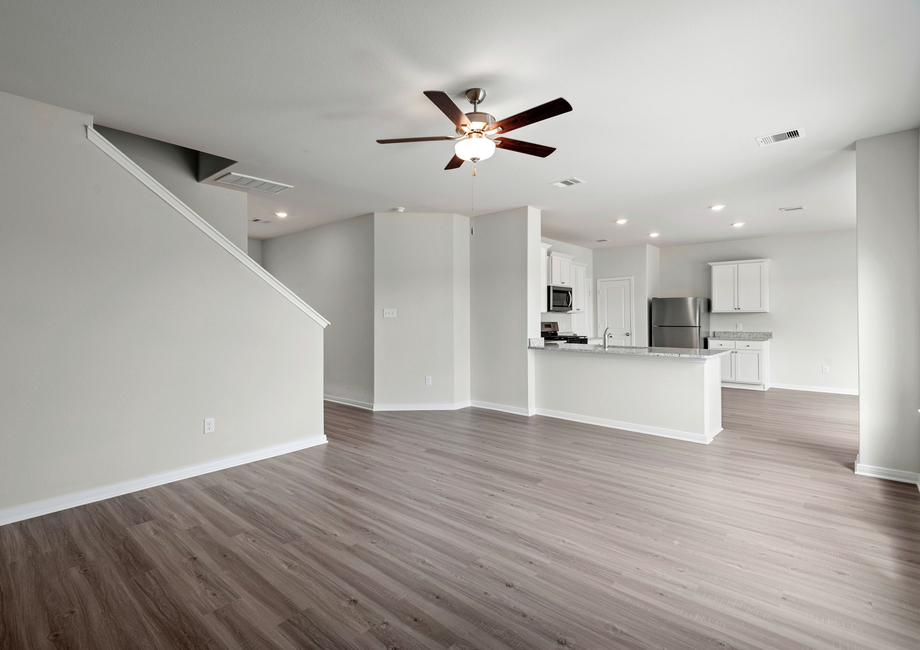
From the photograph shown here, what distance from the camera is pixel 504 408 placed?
6.10 metres

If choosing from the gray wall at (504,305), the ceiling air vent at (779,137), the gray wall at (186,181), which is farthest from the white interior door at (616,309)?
the gray wall at (186,181)

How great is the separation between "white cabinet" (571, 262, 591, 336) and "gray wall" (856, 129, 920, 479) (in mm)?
4679

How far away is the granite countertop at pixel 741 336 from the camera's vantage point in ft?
25.7

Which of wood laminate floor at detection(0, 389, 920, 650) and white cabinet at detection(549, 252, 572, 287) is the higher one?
white cabinet at detection(549, 252, 572, 287)

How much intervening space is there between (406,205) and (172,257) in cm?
283

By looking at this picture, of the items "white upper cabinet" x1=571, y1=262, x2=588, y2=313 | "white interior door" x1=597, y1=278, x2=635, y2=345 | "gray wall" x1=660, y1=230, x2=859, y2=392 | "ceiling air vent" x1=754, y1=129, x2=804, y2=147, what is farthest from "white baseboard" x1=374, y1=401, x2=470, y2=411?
"gray wall" x1=660, y1=230, x2=859, y2=392

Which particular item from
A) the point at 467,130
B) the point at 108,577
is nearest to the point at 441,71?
the point at 467,130

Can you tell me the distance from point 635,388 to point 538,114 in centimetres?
346

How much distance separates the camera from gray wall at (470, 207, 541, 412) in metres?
5.87

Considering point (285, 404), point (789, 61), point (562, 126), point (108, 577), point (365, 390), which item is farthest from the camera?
point (365, 390)

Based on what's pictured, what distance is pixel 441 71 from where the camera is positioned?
8.71 feet

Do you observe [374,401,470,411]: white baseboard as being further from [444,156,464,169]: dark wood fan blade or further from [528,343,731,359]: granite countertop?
[444,156,464,169]: dark wood fan blade

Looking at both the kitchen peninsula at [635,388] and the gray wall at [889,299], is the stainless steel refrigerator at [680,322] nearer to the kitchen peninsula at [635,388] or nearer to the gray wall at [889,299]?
the kitchen peninsula at [635,388]

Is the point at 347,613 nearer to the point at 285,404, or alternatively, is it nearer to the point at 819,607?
the point at 819,607
